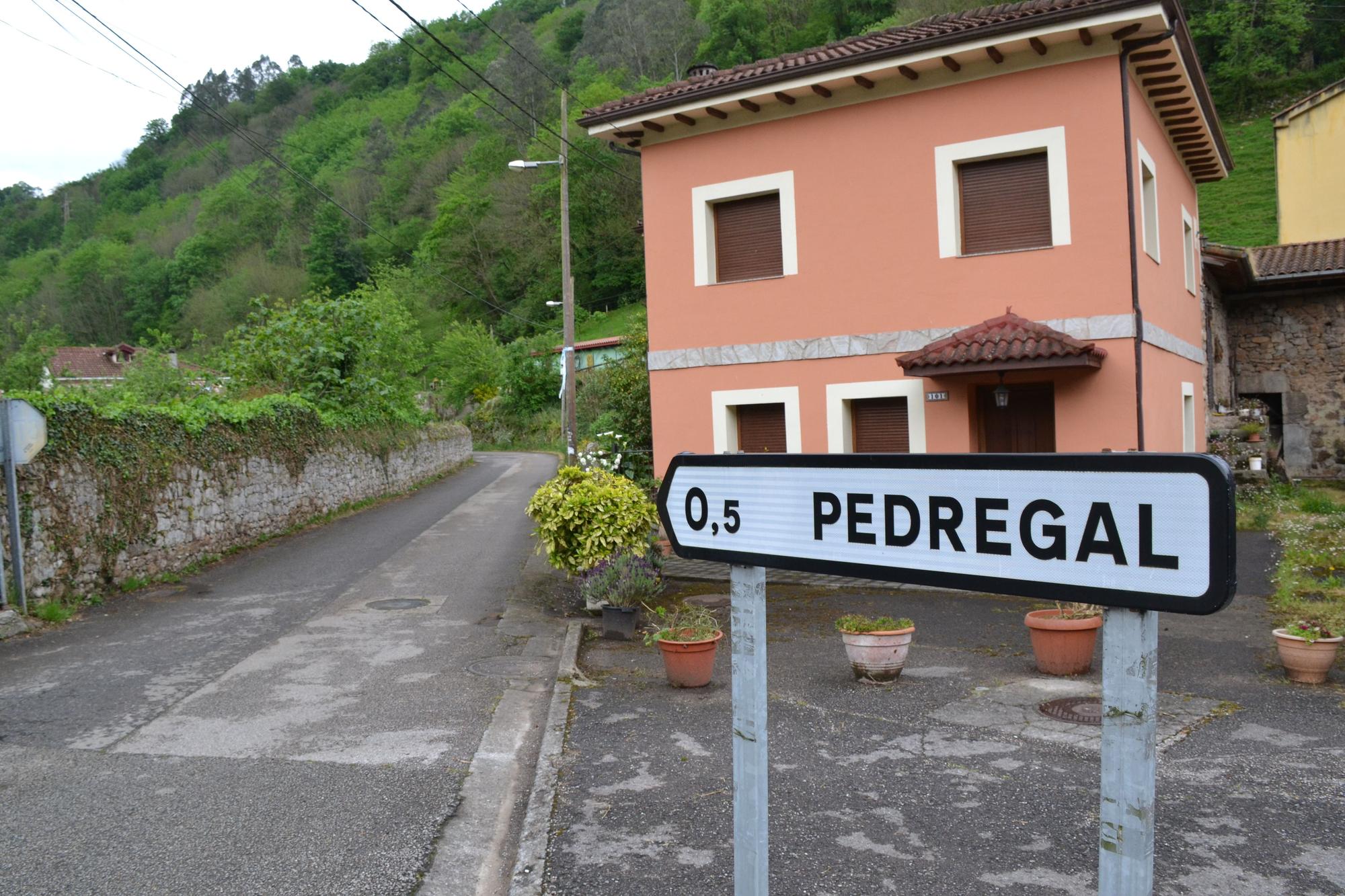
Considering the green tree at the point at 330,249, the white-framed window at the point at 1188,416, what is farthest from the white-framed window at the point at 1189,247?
the green tree at the point at 330,249

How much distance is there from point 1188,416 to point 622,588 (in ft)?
34.9

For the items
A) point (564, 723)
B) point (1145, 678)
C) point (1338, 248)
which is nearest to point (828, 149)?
point (564, 723)

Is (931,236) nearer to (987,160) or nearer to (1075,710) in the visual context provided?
(987,160)

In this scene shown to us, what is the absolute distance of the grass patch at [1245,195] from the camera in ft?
125

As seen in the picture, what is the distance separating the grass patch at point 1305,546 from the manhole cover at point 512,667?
7.07m

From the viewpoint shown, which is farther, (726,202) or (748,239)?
(726,202)

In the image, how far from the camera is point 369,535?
707 inches

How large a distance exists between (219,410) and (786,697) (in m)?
12.3

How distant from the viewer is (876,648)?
7586 millimetres

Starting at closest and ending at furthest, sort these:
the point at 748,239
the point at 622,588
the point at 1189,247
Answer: the point at 622,588, the point at 748,239, the point at 1189,247

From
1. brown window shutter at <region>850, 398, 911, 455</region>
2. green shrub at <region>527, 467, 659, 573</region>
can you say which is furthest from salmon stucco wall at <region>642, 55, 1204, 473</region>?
green shrub at <region>527, 467, 659, 573</region>

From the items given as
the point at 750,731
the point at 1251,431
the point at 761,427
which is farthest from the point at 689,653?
the point at 1251,431

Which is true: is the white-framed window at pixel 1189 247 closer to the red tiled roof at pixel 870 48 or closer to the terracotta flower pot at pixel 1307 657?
the red tiled roof at pixel 870 48

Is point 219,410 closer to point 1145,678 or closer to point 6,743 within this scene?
point 6,743
